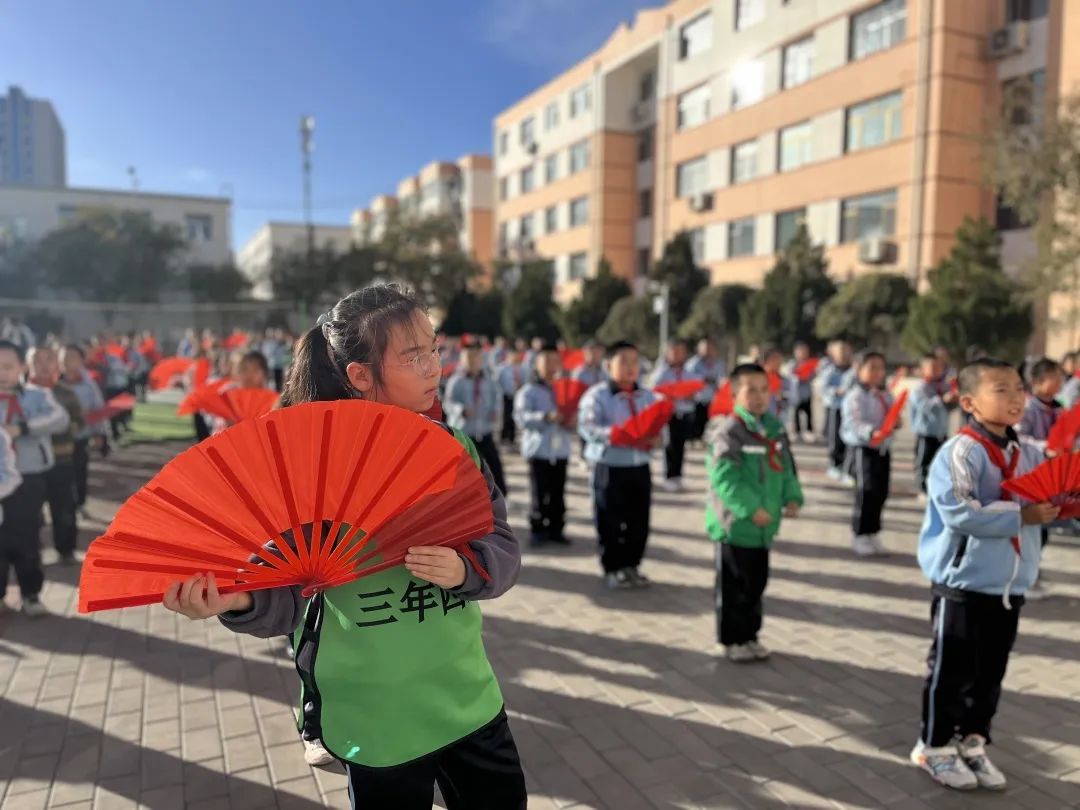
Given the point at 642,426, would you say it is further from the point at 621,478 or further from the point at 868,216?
the point at 868,216

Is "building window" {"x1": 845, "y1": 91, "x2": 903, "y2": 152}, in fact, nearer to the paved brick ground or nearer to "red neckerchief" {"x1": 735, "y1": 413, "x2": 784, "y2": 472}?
the paved brick ground

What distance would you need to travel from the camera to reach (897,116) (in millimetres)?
22844

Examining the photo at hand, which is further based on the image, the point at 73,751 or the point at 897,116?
the point at 897,116

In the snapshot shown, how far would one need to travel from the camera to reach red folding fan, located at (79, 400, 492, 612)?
1519 millimetres

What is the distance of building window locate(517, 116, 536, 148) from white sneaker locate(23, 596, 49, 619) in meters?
41.4

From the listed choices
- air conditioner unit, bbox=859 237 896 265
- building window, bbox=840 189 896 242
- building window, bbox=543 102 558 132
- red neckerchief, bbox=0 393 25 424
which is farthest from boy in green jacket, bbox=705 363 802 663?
building window, bbox=543 102 558 132

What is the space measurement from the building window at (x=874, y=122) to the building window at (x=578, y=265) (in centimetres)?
1619

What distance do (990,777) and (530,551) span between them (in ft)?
14.7

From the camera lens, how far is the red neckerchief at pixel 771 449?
15.3ft

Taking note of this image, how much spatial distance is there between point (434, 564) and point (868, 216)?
25.3 m

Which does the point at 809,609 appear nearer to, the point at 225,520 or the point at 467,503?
the point at 467,503

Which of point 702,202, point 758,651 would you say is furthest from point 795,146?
point 758,651

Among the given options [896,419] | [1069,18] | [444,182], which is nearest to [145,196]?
[444,182]

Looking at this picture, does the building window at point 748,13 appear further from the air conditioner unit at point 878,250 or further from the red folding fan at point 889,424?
the red folding fan at point 889,424
